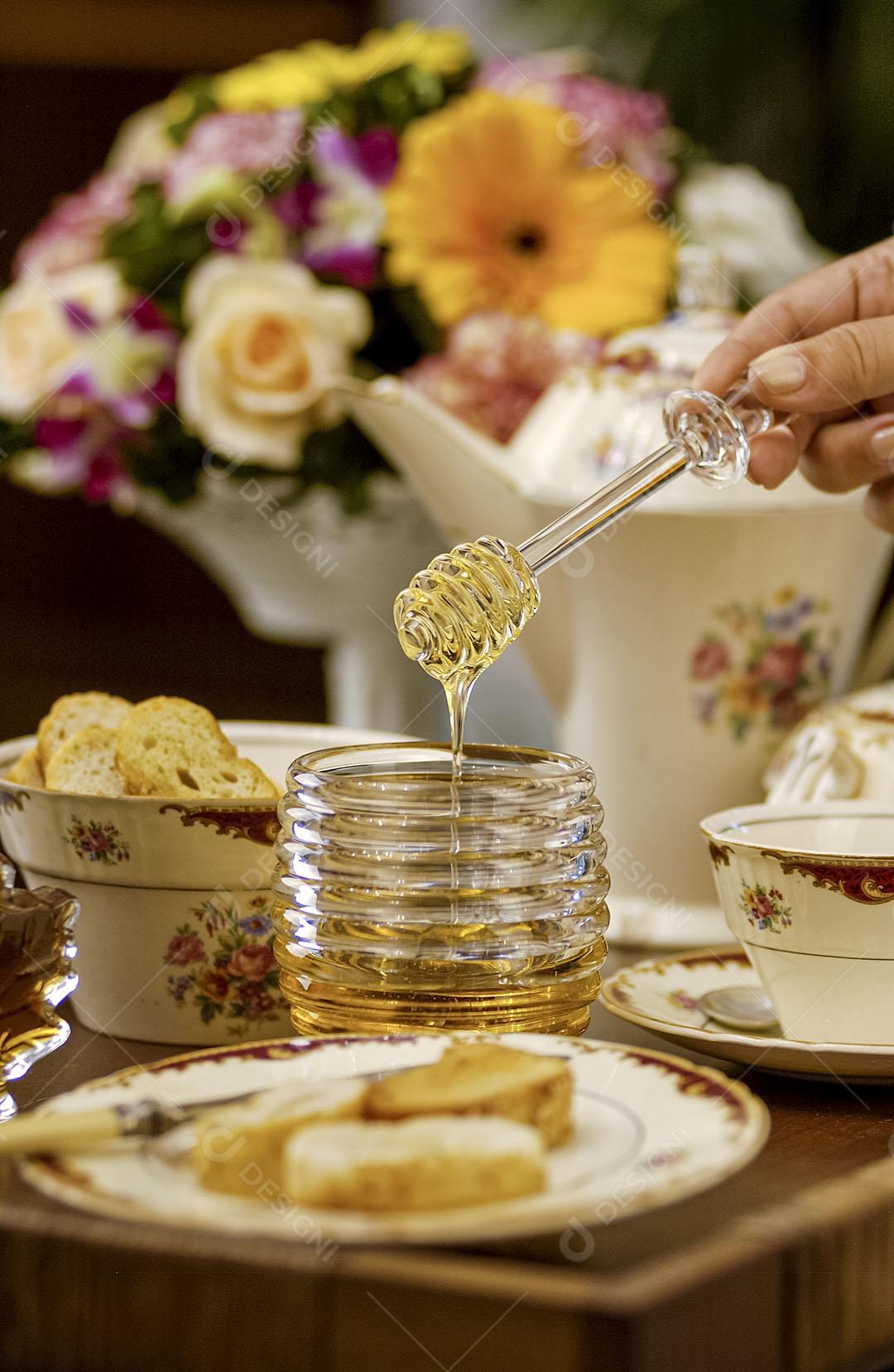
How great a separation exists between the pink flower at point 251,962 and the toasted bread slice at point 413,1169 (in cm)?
24

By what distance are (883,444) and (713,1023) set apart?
0.29m

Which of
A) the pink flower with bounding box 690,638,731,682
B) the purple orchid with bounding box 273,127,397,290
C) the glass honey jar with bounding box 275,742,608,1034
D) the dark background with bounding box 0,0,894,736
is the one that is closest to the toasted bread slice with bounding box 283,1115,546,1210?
the glass honey jar with bounding box 275,742,608,1034

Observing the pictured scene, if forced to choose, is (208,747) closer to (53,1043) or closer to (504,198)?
(53,1043)

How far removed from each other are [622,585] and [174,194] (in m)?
0.51

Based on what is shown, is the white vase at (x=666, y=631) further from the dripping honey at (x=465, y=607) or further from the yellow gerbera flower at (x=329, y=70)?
the yellow gerbera flower at (x=329, y=70)

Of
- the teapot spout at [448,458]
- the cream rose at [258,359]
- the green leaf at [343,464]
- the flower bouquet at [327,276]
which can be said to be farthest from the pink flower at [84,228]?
the teapot spout at [448,458]

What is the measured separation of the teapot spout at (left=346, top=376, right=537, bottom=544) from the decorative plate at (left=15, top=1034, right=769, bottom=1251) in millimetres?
402

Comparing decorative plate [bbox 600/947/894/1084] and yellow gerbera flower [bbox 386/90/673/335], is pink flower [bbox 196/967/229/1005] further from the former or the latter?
yellow gerbera flower [bbox 386/90/673/335]

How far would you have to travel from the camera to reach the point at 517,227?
1.15 metres

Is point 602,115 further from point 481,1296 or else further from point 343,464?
point 481,1296

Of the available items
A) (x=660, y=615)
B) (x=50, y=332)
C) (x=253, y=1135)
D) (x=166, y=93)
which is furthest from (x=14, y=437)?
(x=166, y=93)

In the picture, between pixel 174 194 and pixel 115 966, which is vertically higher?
pixel 174 194

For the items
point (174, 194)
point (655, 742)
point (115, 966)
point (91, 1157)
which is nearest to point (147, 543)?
point (174, 194)

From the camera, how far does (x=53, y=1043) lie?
0.58 metres
